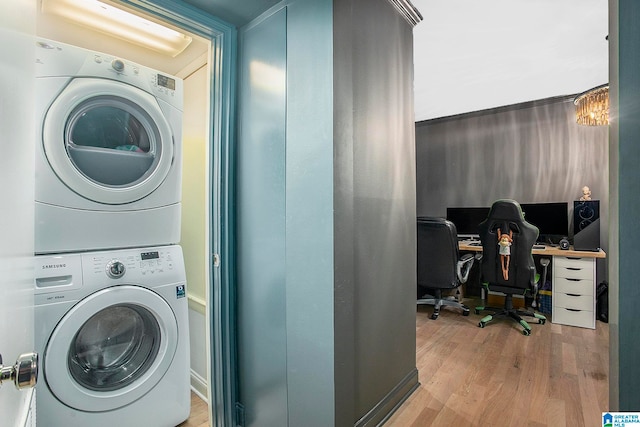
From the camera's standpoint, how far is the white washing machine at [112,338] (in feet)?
4.28

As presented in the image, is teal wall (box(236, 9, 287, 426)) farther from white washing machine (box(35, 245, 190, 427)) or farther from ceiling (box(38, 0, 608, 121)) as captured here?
white washing machine (box(35, 245, 190, 427))

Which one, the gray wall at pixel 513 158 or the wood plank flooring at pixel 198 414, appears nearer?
the wood plank flooring at pixel 198 414

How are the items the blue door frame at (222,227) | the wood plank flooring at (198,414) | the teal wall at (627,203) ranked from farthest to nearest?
the wood plank flooring at (198,414), the blue door frame at (222,227), the teal wall at (627,203)

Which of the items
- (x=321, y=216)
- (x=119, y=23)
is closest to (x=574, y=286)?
(x=321, y=216)

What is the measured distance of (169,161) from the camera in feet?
5.61

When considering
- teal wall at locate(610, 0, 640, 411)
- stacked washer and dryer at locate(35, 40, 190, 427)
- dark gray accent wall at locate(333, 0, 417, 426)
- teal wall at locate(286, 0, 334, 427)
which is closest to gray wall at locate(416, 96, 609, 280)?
dark gray accent wall at locate(333, 0, 417, 426)

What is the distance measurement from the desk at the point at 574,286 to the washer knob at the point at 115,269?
11.3 feet

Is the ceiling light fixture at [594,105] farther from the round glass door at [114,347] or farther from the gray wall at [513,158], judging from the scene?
the round glass door at [114,347]

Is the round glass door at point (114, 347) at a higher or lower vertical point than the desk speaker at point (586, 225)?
lower

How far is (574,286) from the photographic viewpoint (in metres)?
3.01

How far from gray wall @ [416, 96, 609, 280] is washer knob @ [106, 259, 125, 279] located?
4.06 meters

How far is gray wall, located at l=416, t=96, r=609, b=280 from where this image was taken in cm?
355

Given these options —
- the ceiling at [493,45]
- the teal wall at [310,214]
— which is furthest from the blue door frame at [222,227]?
the teal wall at [310,214]

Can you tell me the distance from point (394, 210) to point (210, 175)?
103cm
